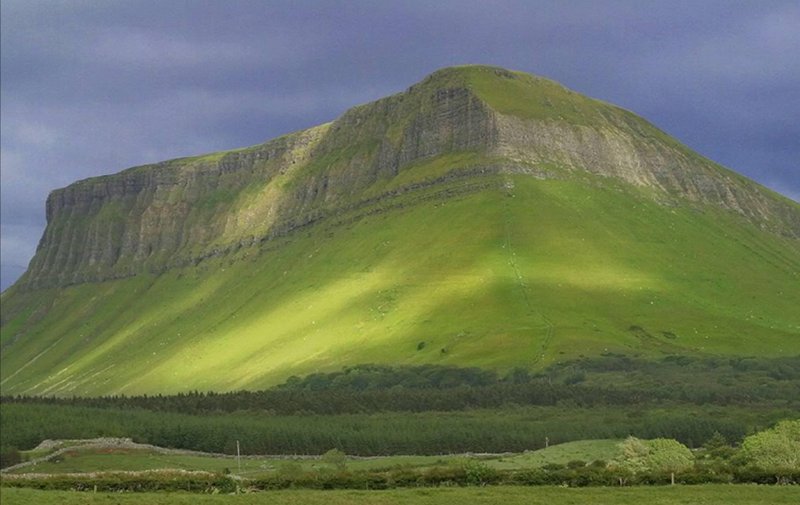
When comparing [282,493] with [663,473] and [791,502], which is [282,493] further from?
[791,502]

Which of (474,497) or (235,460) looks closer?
(474,497)

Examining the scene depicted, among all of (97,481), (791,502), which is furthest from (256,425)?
(791,502)

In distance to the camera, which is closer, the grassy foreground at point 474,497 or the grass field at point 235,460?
the grassy foreground at point 474,497

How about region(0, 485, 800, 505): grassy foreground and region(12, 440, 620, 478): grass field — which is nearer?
region(0, 485, 800, 505): grassy foreground

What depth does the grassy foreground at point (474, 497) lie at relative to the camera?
257 ft

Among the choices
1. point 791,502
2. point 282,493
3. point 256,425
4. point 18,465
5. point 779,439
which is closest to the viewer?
point 791,502

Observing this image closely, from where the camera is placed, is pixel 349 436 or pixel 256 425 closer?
pixel 349 436

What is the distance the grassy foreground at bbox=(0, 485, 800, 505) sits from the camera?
Result: 7819 centimetres

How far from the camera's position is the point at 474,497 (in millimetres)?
81625

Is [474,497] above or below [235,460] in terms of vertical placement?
below

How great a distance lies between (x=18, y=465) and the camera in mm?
157875

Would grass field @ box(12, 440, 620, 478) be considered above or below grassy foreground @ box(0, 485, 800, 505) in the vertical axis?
above

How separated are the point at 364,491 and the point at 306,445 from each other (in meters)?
100

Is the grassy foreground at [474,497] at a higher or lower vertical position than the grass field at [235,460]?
lower
